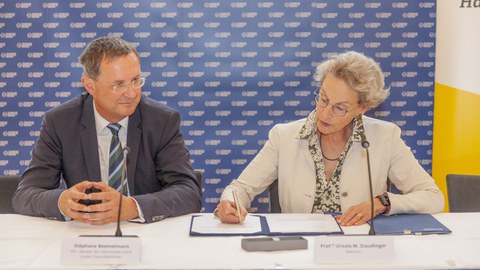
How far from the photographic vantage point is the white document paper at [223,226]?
2.21 m

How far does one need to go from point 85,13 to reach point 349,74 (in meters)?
2.35

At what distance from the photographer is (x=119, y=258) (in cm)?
182

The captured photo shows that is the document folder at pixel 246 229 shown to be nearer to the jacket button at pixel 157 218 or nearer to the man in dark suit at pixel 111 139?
the jacket button at pixel 157 218

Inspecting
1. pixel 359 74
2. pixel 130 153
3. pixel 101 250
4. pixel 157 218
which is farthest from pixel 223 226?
pixel 359 74

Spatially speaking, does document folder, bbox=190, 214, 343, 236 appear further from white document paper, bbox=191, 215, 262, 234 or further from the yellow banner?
the yellow banner

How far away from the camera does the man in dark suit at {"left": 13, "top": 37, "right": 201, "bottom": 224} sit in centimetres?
274

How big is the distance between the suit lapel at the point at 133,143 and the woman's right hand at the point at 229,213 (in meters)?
0.58

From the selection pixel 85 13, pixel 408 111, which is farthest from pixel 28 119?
pixel 408 111

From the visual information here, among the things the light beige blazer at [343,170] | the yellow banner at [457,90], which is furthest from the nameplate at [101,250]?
the yellow banner at [457,90]

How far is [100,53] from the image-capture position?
2764mm

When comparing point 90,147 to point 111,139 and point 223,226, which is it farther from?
point 223,226

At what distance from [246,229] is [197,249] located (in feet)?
0.99

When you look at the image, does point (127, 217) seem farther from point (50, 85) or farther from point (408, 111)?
point (408, 111)

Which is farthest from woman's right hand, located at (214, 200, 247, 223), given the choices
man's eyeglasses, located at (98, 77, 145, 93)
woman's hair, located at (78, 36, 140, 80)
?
woman's hair, located at (78, 36, 140, 80)
